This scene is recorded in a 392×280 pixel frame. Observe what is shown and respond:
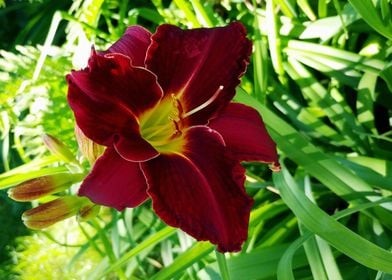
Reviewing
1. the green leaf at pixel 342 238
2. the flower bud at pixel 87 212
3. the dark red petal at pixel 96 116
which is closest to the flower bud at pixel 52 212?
the flower bud at pixel 87 212

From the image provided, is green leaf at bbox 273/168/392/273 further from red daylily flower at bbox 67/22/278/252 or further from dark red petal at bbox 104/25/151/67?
dark red petal at bbox 104/25/151/67

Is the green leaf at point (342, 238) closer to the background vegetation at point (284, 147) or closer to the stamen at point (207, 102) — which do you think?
the background vegetation at point (284, 147)

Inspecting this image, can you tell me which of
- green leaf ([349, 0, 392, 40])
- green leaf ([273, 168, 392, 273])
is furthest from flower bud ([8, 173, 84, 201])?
green leaf ([349, 0, 392, 40])

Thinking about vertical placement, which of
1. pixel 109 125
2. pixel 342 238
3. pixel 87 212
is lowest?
pixel 342 238

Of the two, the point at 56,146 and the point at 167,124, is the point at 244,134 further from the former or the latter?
the point at 56,146

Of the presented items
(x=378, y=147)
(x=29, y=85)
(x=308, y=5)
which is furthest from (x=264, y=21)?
(x=29, y=85)

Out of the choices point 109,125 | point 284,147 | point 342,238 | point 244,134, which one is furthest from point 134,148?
point 284,147
